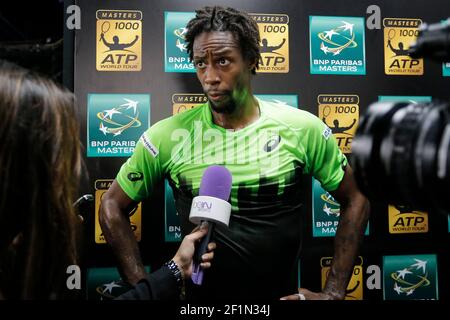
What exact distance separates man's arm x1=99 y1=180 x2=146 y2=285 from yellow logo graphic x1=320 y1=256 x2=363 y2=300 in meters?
0.79

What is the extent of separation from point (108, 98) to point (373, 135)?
1287 mm

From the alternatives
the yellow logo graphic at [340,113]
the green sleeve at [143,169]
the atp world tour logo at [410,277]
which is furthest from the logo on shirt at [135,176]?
the atp world tour logo at [410,277]

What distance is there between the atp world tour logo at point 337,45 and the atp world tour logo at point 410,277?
A: 868 millimetres

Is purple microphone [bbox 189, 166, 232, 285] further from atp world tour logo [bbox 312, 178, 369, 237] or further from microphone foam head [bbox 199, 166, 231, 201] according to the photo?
atp world tour logo [bbox 312, 178, 369, 237]

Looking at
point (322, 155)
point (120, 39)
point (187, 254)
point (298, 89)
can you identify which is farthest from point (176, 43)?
point (187, 254)

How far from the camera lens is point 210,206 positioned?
1.19 meters

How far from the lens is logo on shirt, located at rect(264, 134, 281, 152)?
1635 mm

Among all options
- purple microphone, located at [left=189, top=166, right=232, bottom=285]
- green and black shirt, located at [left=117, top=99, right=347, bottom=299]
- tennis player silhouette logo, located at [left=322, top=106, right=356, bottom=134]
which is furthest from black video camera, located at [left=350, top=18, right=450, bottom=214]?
tennis player silhouette logo, located at [left=322, top=106, right=356, bottom=134]

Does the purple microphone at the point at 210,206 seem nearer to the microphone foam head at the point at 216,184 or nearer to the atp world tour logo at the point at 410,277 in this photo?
the microphone foam head at the point at 216,184

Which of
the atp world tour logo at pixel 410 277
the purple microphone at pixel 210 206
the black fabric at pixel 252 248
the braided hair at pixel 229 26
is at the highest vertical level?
the braided hair at pixel 229 26

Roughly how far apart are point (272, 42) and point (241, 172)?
635mm

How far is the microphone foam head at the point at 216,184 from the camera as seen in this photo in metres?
1.28

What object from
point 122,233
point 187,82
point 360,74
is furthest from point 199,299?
point 360,74
